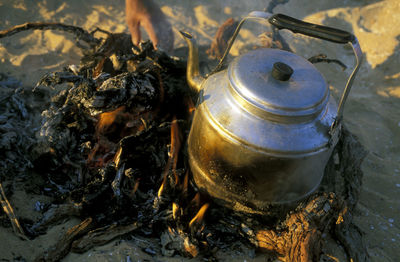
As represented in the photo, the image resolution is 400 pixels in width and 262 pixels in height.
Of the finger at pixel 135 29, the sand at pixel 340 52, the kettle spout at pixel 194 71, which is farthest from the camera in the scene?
the finger at pixel 135 29

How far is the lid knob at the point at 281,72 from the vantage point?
1475 millimetres

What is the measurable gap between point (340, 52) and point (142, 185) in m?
4.42

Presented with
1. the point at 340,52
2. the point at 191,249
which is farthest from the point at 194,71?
the point at 340,52

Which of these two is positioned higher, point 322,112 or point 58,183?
point 322,112

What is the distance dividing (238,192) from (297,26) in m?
1.09

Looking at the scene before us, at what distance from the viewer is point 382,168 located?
9.55 feet

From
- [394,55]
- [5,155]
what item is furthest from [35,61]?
[394,55]

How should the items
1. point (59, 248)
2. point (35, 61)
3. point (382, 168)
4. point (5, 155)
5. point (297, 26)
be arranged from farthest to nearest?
point (35, 61) < point (382, 168) < point (5, 155) < point (59, 248) < point (297, 26)

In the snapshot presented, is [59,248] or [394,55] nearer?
[59,248]

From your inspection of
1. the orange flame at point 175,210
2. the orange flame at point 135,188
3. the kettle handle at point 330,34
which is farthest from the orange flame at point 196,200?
the kettle handle at point 330,34

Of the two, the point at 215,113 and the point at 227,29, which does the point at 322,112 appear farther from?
the point at 227,29

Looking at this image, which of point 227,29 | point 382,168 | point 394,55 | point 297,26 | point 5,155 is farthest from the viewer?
point 394,55

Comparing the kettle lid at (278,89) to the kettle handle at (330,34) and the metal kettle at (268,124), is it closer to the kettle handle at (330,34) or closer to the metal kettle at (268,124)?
the metal kettle at (268,124)

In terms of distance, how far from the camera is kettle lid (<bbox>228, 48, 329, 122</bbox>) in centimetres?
145
